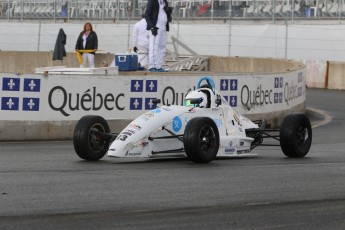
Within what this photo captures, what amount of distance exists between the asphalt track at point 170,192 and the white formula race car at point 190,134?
7.1 inches

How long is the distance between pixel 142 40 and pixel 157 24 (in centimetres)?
363

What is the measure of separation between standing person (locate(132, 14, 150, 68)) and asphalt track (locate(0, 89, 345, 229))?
10745 mm

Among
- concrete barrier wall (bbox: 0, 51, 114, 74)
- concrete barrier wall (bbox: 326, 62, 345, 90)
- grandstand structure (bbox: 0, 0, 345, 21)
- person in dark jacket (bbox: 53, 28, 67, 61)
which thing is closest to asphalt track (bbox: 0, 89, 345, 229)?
person in dark jacket (bbox: 53, 28, 67, 61)

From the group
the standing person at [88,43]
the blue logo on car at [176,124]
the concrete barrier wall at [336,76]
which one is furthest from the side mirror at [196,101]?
the concrete barrier wall at [336,76]

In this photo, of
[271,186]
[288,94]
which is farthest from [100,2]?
[271,186]

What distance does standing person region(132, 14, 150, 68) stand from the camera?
25.3 metres

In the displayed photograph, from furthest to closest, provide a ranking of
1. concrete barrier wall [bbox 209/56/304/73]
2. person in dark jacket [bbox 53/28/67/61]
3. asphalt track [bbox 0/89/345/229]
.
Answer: person in dark jacket [bbox 53/28/67/61] → concrete barrier wall [bbox 209/56/304/73] → asphalt track [bbox 0/89/345/229]

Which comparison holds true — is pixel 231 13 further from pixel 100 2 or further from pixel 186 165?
Answer: pixel 186 165

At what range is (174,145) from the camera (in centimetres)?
1320

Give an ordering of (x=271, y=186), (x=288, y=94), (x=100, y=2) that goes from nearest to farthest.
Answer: (x=271, y=186)
(x=288, y=94)
(x=100, y=2)

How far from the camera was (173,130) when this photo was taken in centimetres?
1308

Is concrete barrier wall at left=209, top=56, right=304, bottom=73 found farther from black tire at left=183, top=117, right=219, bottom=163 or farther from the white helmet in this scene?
black tire at left=183, top=117, right=219, bottom=163

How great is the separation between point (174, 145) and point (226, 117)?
96cm

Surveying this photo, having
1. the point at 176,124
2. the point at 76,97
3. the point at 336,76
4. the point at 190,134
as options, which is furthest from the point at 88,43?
the point at 190,134
